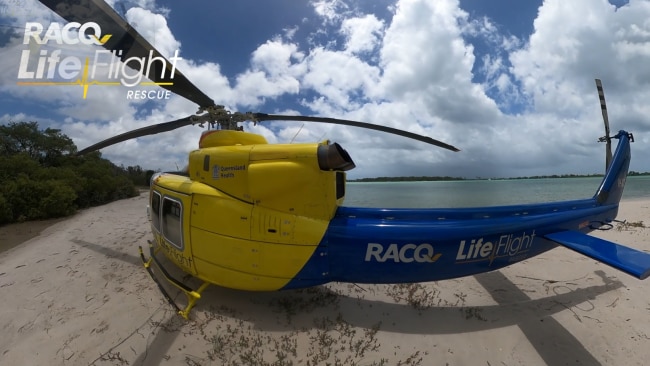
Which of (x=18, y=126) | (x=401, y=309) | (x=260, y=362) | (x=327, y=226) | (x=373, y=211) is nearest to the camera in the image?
(x=260, y=362)

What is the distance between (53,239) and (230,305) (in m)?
8.38

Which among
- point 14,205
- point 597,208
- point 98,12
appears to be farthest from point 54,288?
point 597,208

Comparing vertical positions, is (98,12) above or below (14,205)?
above

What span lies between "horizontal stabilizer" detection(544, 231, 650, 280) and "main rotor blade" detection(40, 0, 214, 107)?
6635 mm

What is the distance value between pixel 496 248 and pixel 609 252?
4.53 ft

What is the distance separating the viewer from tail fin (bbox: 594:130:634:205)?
5.80 metres

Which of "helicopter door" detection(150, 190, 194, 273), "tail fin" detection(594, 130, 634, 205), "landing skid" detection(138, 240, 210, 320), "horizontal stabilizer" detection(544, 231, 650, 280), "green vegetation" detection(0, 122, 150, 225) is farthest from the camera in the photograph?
"green vegetation" detection(0, 122, 150, 225)

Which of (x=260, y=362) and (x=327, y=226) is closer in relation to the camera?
(x=260, y=362)

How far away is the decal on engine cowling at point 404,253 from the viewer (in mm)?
3852

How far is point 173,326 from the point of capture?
13.7 feet

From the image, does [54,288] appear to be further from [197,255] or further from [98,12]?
[98,12]

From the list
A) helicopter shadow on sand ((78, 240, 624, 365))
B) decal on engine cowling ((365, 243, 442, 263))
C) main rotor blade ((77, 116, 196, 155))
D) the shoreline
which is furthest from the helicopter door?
the shoreline

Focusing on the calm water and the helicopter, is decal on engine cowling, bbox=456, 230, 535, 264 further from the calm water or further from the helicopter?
the calm water

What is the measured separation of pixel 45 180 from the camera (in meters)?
13.9
